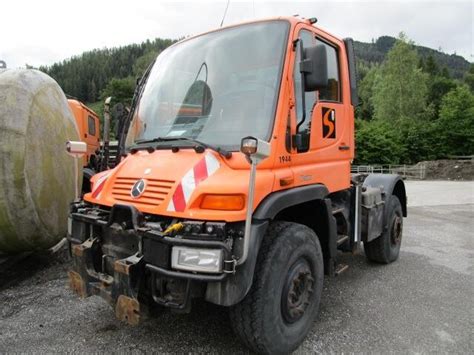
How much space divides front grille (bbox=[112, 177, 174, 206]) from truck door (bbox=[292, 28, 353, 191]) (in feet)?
3.46

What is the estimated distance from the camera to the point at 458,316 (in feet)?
12.8

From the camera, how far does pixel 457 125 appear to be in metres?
36.8

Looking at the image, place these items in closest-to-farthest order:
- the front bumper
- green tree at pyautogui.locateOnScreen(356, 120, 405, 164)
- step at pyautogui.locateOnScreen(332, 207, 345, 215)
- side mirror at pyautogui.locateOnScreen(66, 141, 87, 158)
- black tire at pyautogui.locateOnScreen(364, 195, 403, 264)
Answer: the front bumper, side mirror at pyautogui.locateOnScreen(66, 141, 87, 158), step at pyautogui.locateOnScreen(332, 207, 345, 215), black tire at pyautogui.locateOnScreen(364, 195, 403, 264), green tree at pyautogui.locateOnScreen(356, 120, 405, 164)

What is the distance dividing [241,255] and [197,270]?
30 cm

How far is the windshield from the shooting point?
123 inches

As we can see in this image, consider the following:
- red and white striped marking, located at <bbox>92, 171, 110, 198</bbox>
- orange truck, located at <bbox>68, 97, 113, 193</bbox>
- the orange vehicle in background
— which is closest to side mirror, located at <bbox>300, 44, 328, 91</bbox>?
red and white striped marking, located at <bbox>92, 171, 110, 198</bbox>

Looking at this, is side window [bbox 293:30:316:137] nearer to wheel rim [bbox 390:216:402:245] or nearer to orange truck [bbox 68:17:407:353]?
orange truck [bbox 68:17:407:353]

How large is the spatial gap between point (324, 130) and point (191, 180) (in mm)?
1486

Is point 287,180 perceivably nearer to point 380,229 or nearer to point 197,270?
point 197,270

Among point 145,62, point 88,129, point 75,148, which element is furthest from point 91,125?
point 145,62

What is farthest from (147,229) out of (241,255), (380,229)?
(380,229)

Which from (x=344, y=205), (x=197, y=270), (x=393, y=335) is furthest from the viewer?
(x=344, y=205)

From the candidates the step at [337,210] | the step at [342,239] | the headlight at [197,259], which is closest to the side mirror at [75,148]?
the headlight at [197,259]

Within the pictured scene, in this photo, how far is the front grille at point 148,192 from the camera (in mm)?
2904
